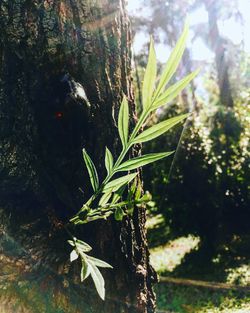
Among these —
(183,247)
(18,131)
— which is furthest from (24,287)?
(183,247)

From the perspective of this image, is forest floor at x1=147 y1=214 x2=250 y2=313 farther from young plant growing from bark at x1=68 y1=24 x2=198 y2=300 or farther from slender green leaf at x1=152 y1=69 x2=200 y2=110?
slender green leaf at x1=152 y1=69 x2=200 y2=110

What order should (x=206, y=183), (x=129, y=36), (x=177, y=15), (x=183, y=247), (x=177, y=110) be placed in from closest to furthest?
(x=129, y=36) < (x=206, y=183) < (x=183, y=247) < (x=177, y=110) < (x=177, y=15)

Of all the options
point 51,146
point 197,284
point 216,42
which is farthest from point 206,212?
point 216,42

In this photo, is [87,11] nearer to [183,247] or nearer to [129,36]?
[129,36]

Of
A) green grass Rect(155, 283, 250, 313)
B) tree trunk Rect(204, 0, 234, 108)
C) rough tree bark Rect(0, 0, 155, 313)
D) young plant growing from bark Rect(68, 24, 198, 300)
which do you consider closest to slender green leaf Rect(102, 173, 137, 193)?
young plant growing from bark Rect(68, 24, 198, 300)

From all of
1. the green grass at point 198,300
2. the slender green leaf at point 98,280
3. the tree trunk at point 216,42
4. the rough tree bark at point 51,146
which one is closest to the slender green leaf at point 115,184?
the slender green leaf at point 98,280

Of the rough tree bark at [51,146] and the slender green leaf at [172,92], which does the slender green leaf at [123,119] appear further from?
the rough tree bark at [51,146]
